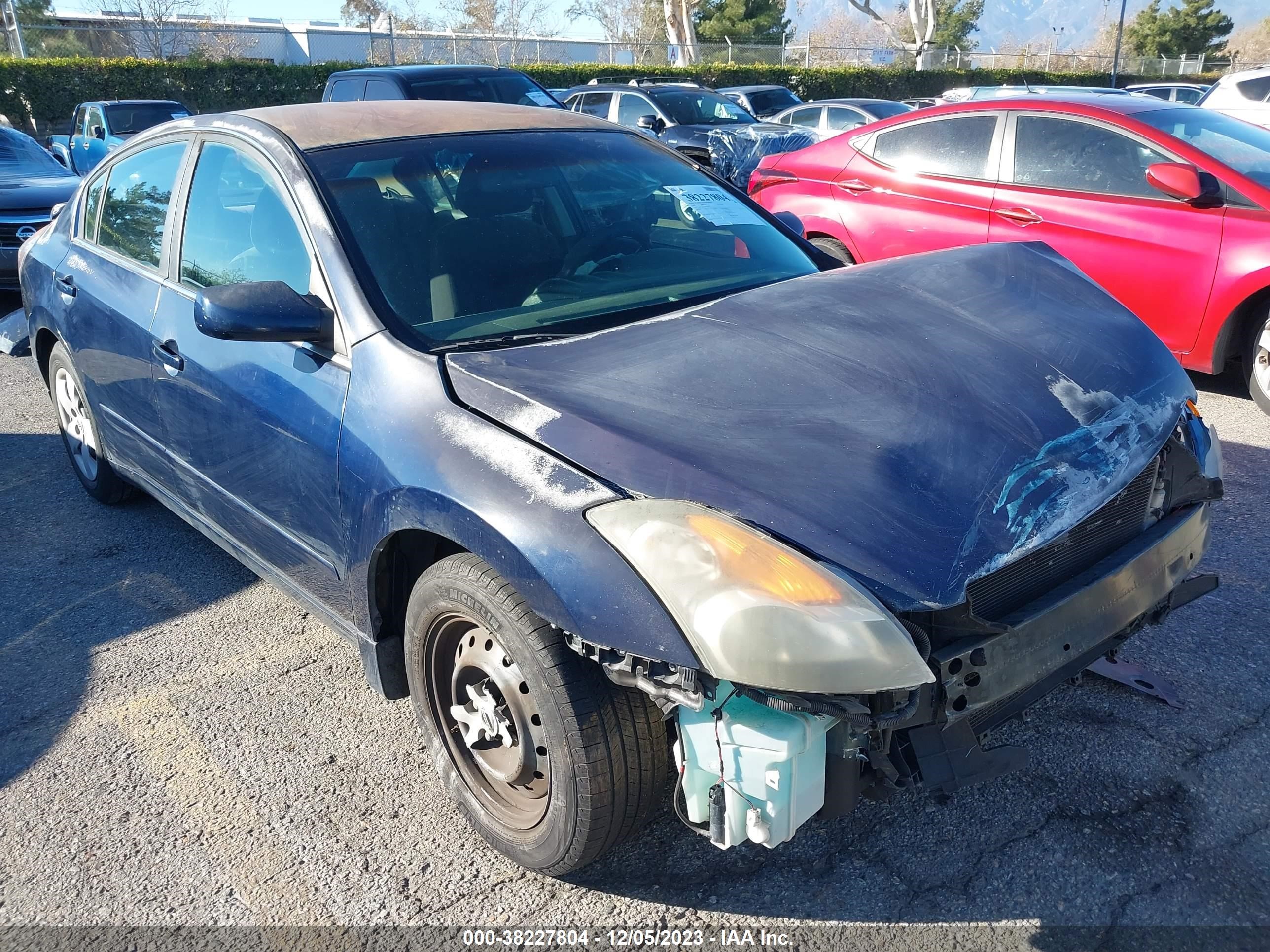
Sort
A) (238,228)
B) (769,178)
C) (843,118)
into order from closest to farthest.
→ (238,228) < (769,178) < (843,118)

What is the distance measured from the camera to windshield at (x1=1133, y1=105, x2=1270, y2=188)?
5305mm

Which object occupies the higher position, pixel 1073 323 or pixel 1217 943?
pixel 1073 323

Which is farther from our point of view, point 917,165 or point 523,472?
point 917,165

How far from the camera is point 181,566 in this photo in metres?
4.05

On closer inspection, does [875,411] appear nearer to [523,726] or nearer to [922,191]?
[523,726]

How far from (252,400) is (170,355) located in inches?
23.7

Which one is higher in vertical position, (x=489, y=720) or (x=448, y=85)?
(x=448, y=85)

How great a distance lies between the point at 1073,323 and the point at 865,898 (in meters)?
1.62

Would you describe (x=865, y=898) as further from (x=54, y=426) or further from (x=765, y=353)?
(x=54, y=426)

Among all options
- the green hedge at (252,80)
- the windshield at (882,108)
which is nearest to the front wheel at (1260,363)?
the windshield at (882,108)

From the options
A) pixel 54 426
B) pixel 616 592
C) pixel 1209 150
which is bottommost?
pixel 54 426

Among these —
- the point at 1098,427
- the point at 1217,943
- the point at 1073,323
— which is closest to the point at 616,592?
the point at 1098,427

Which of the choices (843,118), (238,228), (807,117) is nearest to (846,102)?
(843,118)

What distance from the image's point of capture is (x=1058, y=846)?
240 cm
